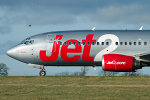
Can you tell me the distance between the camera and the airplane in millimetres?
29922

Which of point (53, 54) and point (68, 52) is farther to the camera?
point (53, 54)

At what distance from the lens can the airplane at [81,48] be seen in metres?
29.9

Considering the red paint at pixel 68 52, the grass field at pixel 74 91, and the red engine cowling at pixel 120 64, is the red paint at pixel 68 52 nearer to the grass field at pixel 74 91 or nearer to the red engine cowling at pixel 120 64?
the red engine cowling at pixel 120 64

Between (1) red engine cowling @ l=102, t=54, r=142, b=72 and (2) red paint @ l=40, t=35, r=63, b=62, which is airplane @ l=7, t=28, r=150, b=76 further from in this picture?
(1) red engine cowling @ l=102, t=54, r=142, b=72

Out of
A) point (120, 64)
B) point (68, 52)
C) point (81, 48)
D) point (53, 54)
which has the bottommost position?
point (120, 64)

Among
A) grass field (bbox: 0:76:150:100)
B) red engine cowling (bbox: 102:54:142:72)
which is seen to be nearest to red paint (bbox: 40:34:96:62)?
red engine cowling (bbox: 102:54:142:72)

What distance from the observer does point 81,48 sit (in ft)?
98.8

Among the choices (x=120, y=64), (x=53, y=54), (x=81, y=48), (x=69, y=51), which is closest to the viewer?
(x=120, y=64)

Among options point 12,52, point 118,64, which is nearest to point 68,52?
point 118,64

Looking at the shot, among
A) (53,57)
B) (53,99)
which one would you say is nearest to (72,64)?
(53,57)

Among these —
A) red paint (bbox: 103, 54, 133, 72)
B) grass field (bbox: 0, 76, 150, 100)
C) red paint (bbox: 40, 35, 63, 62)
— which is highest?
red paint (bbox: 40, 35, 63, 62)

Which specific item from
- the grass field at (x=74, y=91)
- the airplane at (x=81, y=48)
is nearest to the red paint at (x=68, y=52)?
the airplane at (x=81, y=48)

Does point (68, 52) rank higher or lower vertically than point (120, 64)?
higher

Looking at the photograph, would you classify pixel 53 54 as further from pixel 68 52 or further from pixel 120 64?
pixel 120 64
